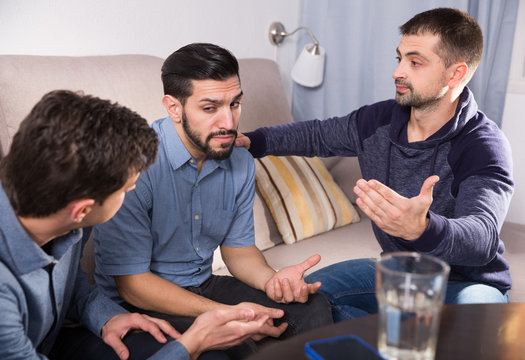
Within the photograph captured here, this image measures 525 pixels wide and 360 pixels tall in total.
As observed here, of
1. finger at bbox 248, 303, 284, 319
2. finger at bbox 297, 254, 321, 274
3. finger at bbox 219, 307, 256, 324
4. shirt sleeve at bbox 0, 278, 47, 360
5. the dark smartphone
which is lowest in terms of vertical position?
finger at bbox 248, 303, 284, 319

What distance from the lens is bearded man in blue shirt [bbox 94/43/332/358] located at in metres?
1.42

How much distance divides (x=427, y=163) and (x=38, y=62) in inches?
46.1

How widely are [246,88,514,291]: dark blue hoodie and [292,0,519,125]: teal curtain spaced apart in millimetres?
793

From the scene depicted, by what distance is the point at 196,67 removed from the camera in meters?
1.49

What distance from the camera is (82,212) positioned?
0.99 meters

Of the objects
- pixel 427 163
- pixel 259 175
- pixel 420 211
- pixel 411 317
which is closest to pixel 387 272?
pixel 411 317

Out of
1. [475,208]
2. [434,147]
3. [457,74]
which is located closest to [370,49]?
[457,74]

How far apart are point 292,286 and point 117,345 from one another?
0.48 metres

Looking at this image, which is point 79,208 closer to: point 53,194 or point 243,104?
point 53,194

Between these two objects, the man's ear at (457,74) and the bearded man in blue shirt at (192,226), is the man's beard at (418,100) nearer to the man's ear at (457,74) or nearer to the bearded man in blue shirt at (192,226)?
the man's ear at (457,74)

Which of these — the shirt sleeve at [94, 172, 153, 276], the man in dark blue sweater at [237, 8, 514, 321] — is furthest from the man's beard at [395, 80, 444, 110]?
the shirt sleeve at [94, 172, 153, 276]

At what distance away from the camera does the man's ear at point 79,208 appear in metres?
0.96

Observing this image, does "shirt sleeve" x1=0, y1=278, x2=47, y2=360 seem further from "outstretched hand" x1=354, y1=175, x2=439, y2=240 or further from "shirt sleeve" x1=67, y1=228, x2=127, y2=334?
"outstretched hand" x1=354, y1=175, x2=439, y2=240

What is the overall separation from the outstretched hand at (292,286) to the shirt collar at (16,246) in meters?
0.66
